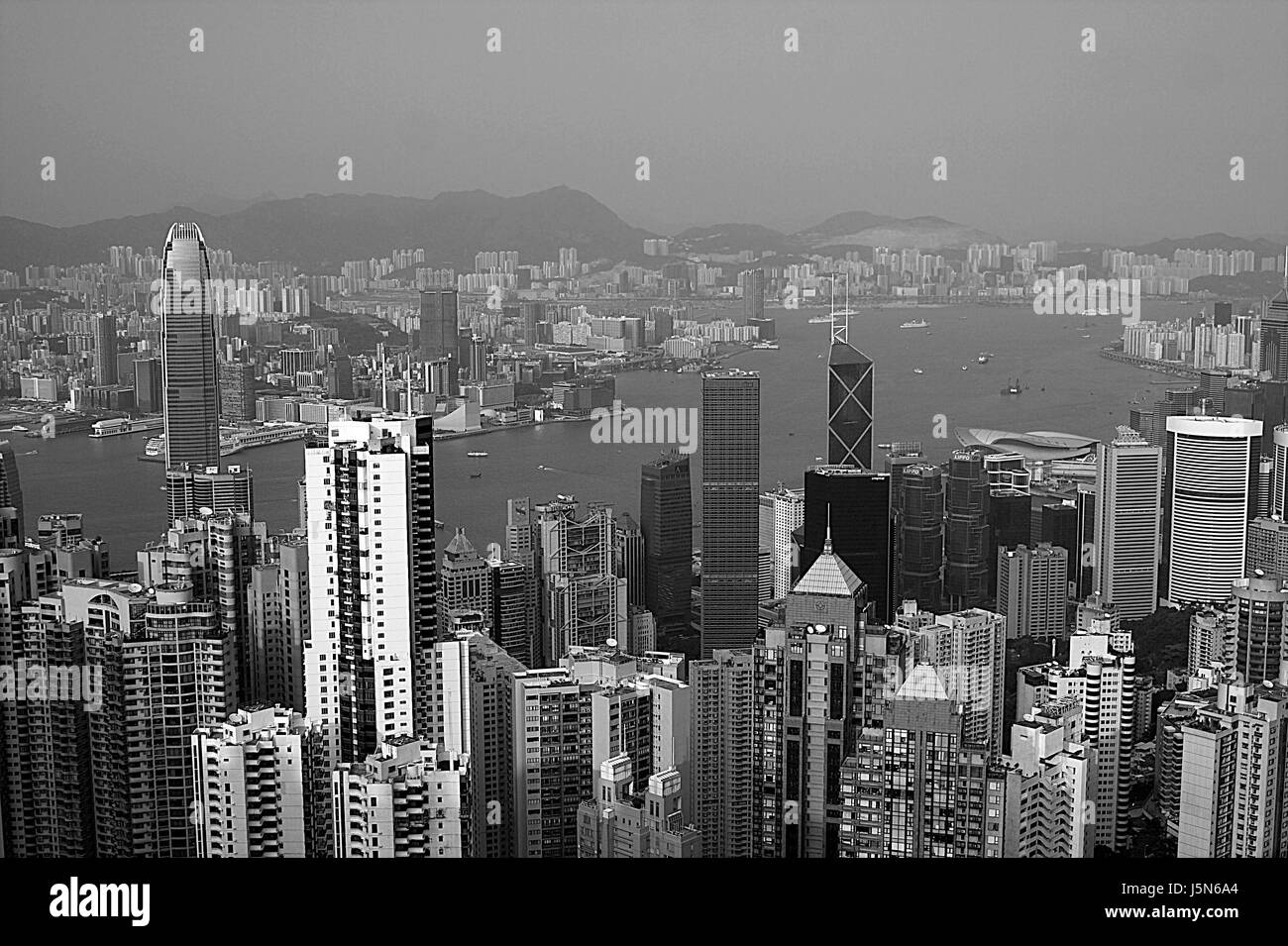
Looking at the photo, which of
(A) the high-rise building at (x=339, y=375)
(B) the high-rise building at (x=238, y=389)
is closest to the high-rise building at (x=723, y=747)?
(A) the high-rise building at (x=339, y=375)

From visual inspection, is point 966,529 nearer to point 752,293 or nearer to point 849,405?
point 849,405

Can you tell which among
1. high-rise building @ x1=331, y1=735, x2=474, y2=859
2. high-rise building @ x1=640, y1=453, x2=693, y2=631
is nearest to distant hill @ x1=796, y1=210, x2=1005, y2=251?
high-rise building @ x1=640, y1=453, x2=693, y2=631

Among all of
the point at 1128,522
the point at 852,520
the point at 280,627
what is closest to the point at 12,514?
the point at 280,627

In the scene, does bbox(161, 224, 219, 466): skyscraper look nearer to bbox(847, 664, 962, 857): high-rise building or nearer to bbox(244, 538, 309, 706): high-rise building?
bbox(244, 538, 309, 706): high-rise building

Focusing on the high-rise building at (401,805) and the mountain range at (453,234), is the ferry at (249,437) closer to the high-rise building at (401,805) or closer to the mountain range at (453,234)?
the mountain range at (453,234)
